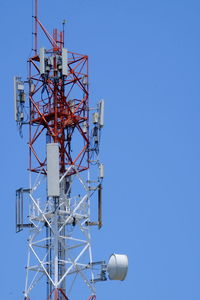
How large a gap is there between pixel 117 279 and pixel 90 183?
6.96 m

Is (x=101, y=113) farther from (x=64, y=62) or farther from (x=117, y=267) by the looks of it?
(x=117, y=267)

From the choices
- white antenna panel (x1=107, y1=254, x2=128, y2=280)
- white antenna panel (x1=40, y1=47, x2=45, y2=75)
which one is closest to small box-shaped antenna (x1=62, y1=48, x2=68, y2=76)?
white antenna panel (x1=40, y1=47, x2=45, y2=75)

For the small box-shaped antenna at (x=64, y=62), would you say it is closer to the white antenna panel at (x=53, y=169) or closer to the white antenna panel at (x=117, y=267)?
the white antenna panel at (x=53, y=169)

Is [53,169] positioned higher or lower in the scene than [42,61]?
lower

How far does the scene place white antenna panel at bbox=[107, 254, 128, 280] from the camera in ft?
378

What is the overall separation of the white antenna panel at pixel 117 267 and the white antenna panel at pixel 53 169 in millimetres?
5691

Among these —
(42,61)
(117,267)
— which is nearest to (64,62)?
(42,61)

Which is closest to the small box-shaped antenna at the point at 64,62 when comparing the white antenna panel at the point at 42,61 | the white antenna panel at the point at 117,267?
the white antenna panel at the point at 42,61

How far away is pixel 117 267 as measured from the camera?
11531 cm

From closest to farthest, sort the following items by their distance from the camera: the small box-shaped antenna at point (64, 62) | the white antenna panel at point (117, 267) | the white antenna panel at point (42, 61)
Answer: the white antenna panel at point (117, 267), the small box-shaped antenna at point (64, 62), the white antenna panel at point (42, 61)

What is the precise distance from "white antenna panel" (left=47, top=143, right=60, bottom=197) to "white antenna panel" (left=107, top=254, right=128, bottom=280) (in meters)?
5.69

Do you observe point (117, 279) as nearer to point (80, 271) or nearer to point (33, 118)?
point (80, 271)

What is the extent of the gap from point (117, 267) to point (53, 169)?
24.6 ft

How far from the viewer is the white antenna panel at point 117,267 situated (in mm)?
115312
